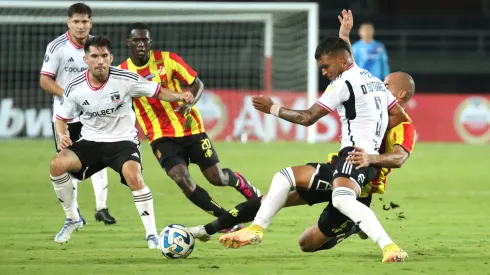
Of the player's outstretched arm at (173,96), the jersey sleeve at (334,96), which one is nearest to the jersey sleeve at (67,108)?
the player's outstretched arm at (173,96)

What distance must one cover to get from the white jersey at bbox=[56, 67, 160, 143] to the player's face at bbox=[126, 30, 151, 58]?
102cm

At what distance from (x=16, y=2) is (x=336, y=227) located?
1380 centimetres

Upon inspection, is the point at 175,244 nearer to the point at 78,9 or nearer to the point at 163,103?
the point at 163,103

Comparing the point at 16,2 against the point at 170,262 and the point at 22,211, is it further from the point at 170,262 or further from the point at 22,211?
the point at 170,262

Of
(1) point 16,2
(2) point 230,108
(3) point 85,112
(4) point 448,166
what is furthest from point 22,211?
(2) point 230,108

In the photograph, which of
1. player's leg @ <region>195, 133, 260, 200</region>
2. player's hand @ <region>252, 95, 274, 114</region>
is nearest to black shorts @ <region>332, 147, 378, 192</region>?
player's hand @ <region>252, 95, 274, 114</region>

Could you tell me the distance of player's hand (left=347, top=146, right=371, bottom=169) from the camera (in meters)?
7.03

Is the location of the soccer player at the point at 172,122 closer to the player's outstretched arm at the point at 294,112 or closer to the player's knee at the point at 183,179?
the player's knee at the point at 183,179

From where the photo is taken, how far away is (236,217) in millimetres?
7547

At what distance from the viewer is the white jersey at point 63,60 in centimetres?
973

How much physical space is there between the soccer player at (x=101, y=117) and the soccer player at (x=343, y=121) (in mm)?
1368

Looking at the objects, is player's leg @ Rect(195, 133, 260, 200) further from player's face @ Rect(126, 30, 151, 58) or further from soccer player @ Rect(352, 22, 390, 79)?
soccer player @ Rect(352, 22, 390, 79)

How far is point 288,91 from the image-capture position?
22453 mm

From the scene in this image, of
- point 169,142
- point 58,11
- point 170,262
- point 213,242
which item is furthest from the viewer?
point 58,11
